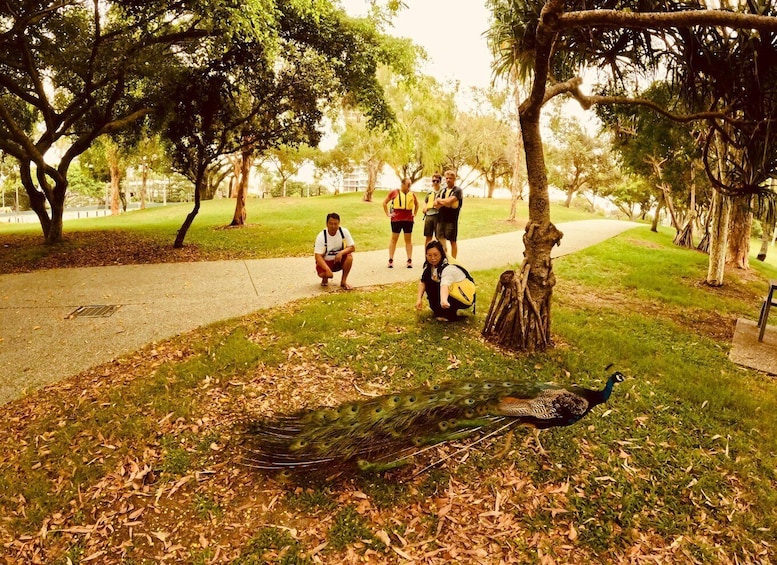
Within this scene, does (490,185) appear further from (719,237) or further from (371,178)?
(719,237)

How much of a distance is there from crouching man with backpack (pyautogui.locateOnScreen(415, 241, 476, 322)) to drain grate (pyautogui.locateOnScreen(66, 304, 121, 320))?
4.45 meters

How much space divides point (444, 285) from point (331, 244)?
257 cm

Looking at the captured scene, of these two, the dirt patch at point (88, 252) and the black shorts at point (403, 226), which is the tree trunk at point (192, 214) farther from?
the black shorts at point (403, 226)

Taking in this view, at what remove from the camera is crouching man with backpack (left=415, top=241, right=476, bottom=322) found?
537 cm

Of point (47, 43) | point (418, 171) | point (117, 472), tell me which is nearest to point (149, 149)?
point (47, 43)

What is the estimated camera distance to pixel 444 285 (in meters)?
5.32

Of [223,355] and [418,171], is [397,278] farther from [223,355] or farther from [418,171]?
[418,171]

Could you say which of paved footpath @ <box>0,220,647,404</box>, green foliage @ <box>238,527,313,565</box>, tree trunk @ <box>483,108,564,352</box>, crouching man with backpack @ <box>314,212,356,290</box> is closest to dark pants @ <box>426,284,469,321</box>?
tree trunk @ <box>483,108,564,352</box>

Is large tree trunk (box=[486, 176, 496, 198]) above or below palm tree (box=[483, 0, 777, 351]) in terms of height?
above

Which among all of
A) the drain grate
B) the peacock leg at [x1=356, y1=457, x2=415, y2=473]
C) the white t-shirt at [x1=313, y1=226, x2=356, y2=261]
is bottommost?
the peacock leg at [x1=356, y1=457, x2=415, y2=473]

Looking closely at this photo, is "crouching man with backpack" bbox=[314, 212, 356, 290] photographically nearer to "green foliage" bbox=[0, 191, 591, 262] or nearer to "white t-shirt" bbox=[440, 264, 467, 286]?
"white t-shirt" bbox=[440, 264, 467, 286]

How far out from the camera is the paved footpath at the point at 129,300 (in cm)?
475

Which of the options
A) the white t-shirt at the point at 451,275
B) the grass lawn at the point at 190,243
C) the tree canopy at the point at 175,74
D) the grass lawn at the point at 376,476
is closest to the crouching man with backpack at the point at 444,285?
the white t-shirt at the point at 451,275

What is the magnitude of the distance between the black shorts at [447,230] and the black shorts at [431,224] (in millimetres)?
117
